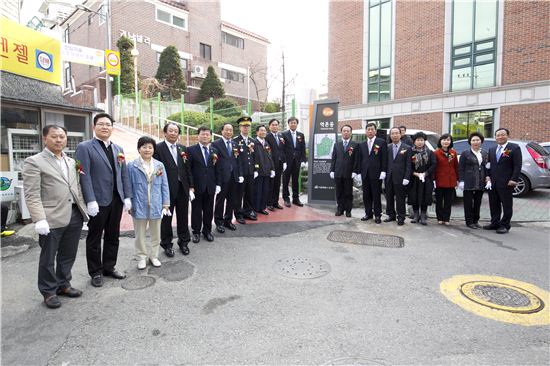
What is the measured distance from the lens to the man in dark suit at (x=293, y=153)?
7.86 metres

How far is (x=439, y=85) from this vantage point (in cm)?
1611

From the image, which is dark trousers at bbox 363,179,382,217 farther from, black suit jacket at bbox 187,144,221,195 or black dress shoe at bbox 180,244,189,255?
black dress shoe at bbox 180,244,189,255

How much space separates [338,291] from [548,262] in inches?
133

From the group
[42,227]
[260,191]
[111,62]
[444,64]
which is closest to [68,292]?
[42,227]

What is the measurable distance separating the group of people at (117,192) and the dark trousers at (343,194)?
208 centimetres

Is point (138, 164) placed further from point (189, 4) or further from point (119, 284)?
point (189, 4)

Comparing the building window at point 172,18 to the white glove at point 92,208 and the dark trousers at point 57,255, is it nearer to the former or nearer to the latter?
the white glove at point 92,208

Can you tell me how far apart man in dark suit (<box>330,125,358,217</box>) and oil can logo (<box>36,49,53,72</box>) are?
6942 millimetres

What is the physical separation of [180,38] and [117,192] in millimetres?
26806

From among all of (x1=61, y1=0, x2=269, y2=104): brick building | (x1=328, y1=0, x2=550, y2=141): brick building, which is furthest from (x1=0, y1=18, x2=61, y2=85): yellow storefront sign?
(x1=61, y1=0, x2=269, y2=104): brick building

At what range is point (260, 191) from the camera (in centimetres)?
719

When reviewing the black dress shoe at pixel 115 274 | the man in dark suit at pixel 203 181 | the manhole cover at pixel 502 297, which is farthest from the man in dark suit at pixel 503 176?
the black dress shoe at pixel 115 274

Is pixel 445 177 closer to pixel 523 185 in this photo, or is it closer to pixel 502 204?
pixel 502 204

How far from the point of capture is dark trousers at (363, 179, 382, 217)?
22.7ft
